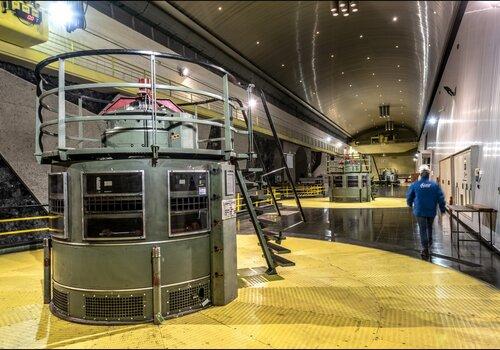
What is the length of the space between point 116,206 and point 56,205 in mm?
997

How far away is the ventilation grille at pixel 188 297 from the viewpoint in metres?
4.38

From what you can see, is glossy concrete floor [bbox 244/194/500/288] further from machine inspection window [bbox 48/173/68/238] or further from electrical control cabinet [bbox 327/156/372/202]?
electrical control cabinet [bbox 327/156/372/202]

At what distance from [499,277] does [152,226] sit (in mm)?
5454

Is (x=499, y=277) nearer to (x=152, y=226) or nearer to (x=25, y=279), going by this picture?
(x=152, y=226)

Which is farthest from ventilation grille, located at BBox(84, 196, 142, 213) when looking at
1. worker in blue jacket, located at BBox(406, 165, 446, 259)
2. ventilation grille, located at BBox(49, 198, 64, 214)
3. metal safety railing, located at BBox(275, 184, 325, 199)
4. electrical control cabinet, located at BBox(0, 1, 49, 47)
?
metal safety railing, located at BBox(275, 184, 325, 199)

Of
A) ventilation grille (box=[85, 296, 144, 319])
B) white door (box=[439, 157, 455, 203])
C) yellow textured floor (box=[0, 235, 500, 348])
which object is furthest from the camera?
white door (box=[439, 157, 455, 203])

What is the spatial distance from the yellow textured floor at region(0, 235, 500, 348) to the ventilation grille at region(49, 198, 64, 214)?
1293 mm

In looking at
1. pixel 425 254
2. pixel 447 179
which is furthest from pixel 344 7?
pixel 447 179

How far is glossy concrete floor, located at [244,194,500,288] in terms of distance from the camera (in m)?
6.68

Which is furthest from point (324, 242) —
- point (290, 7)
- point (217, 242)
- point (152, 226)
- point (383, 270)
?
point (290, 7)

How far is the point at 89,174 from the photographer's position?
4305mm

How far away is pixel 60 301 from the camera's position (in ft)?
14.9

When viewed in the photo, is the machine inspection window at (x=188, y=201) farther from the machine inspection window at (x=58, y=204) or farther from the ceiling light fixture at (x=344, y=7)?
the ceiling light fixture at (x=344, y=7)

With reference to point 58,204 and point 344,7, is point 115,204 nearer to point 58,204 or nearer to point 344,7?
point 58,204
